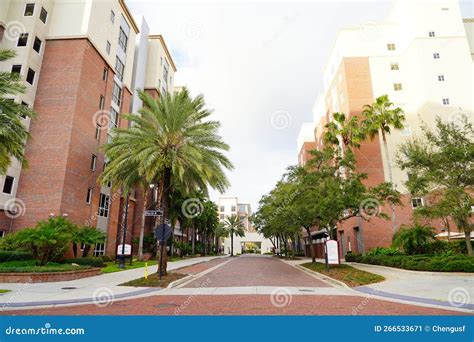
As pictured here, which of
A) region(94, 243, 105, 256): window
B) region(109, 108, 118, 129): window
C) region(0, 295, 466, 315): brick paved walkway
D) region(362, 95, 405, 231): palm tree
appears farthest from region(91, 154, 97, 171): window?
region(362, 95, 405, 231): palm tree

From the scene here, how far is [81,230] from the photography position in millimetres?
22594

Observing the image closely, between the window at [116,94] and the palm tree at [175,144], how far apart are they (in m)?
19.4

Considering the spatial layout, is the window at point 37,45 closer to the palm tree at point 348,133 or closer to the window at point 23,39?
the window at point 23,39

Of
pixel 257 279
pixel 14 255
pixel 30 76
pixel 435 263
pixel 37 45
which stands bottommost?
pixel 257 279

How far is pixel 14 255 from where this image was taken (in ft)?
66.2

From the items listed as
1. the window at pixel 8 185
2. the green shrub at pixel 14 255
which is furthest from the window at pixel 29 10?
the green shrub at pixel 14 255

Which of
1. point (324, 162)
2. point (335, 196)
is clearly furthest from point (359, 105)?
point (335, 196)

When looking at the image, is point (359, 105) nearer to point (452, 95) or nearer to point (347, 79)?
point (347, 79)

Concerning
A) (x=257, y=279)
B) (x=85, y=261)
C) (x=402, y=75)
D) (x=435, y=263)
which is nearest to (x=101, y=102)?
(x=85, y=261)

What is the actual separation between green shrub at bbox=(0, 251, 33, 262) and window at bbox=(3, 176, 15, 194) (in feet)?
22.0

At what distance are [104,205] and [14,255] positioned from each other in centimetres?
1345

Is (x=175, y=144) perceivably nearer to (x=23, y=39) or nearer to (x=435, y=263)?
(x=435, y=263)

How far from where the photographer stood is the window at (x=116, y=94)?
36.8 m

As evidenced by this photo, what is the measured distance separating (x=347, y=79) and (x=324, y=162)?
18.4 metres
